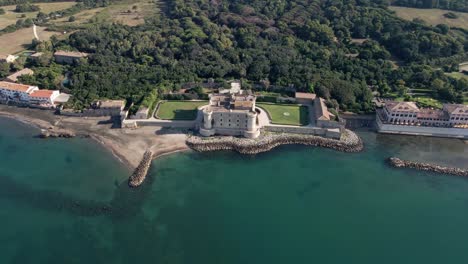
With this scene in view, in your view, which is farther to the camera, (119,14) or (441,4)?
(119,14)

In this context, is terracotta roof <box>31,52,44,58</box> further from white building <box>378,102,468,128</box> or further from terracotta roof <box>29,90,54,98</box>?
white building <box>378,102,468,128</box>

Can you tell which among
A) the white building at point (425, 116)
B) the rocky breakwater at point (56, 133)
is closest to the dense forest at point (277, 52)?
the white building at point (425, 116)

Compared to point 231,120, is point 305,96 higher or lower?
higher

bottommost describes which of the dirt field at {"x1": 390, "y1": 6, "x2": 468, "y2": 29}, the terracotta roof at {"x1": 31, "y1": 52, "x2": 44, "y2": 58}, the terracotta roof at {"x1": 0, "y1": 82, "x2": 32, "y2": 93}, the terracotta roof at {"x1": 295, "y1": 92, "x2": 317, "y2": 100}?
the terracotta roof at {"x1": 295, "y1": 92, "x2": 317, "y2": 100}

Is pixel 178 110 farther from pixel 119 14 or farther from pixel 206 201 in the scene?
pixel 119 14

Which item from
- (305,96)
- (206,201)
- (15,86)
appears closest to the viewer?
(206,201)

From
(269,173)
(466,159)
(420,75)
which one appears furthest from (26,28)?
(466,159)

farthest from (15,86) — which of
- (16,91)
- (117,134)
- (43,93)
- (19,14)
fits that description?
(19,14)

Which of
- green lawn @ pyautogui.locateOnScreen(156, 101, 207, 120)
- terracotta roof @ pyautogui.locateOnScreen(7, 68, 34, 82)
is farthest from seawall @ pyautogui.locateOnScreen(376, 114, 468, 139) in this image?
terracotta roof @ pyautogui.locateOnScreen(7, 68, 34, 82)
